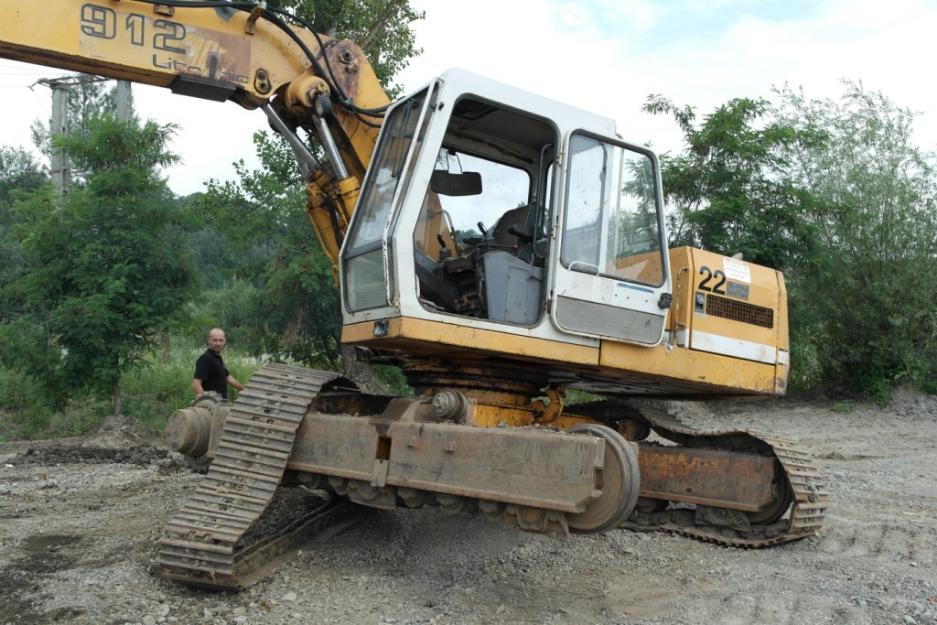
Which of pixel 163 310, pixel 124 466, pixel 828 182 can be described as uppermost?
pixel 828 182

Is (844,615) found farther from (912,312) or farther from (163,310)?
(912,312)

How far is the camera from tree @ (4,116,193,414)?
35.7 feet

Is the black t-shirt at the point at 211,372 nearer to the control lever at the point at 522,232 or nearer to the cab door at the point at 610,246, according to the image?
the control lever at the point at 522,232

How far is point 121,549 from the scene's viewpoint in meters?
5.47

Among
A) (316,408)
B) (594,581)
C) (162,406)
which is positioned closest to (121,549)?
(316,408)

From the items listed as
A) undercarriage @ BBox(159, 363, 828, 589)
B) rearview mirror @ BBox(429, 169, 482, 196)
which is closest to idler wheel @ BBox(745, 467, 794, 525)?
undercarriage @ BBox(159, 363, 828, 589)

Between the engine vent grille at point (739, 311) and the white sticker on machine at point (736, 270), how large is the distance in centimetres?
18

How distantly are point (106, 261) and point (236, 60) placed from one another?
6.18 m

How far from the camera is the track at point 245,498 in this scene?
4.68 m

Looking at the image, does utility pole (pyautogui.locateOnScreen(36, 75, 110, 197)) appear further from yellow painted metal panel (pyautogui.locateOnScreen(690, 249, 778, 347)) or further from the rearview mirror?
yellow painted metal panel (pyautogui.locateOnScreen(690, 249, 778, 347))

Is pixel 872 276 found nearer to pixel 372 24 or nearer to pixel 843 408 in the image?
pixel 843 408

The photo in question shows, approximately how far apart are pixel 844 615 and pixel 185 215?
951 cm

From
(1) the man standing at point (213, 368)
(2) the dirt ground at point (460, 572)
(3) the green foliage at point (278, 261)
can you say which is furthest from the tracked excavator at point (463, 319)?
(3) the green foliage at point (278, 261)

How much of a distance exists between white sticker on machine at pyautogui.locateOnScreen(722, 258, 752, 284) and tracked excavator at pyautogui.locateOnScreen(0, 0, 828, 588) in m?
0.02
